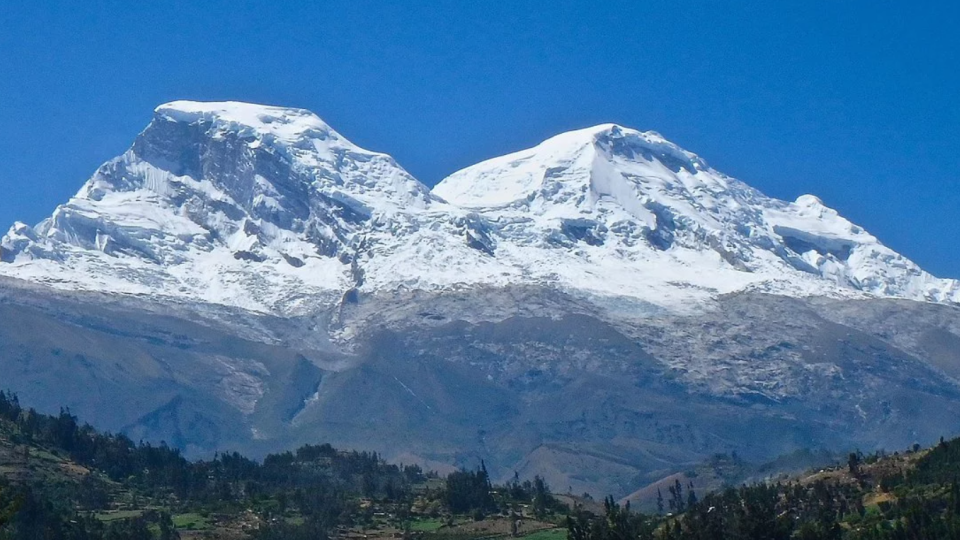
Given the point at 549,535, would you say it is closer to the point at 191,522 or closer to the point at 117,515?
the point at 191,522

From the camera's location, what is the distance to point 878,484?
16025 cm

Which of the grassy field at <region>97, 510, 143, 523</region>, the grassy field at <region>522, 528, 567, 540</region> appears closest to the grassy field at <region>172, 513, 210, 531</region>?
the grassy field at <region>97, 510, 143, 523</region>

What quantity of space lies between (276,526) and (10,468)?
34.0 meters

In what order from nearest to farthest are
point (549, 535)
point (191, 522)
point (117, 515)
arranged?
point (549, 535)
point (191, 522)
point (117, 515)

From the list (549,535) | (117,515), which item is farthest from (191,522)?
(549,535)

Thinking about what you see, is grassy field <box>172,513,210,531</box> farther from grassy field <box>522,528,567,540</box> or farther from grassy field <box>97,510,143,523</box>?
grassy field <box>522,528,567,540</box>

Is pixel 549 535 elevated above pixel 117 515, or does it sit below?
below

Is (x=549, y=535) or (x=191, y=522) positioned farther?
(x=191, y=522)

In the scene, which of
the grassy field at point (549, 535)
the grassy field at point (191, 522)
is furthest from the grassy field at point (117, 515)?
the grassy field at point (549, 535)

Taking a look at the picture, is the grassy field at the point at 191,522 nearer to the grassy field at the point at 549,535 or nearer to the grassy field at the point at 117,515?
the grassy field at the point at 117,515

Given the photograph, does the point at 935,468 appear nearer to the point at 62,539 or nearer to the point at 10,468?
the point at 62,539

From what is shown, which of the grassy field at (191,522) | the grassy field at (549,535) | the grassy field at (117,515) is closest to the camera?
the grassy field at (549,535)

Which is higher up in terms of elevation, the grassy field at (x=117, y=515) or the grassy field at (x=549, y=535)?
the grassy field at (x=117, y=515)

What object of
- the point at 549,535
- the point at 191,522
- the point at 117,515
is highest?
the point at 117,515
